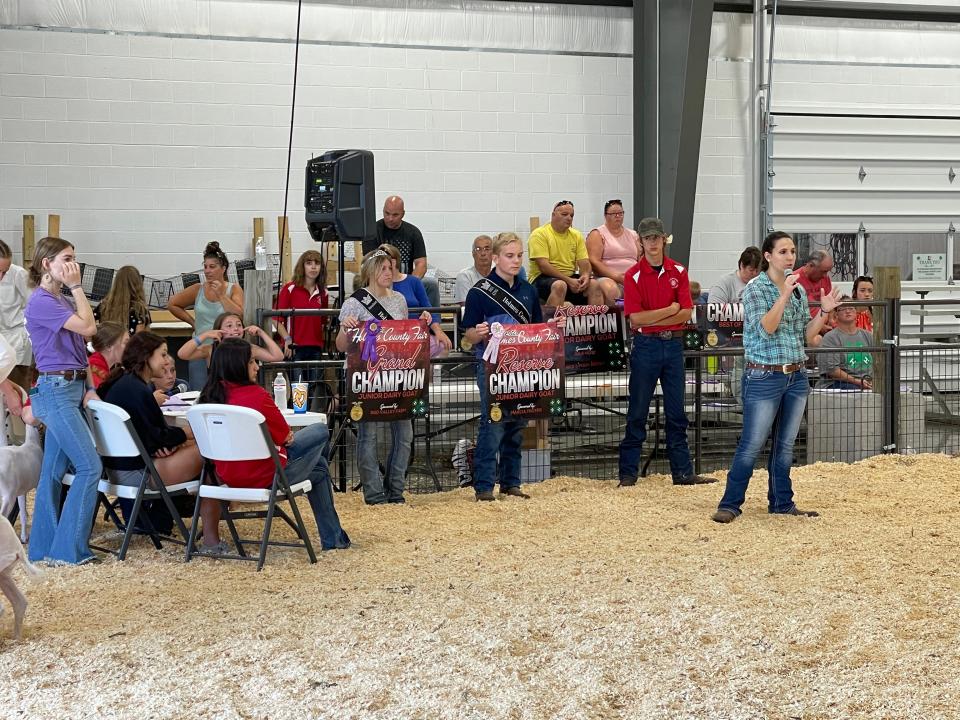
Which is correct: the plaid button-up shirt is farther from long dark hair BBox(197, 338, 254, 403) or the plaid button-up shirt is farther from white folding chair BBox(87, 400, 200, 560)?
white folding chair BBox(87, 400, 200, 560)

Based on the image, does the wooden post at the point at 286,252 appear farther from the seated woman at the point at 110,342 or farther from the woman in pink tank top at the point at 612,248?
the seated woman at the point at 110,342

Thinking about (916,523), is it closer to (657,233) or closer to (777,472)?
(777,472)

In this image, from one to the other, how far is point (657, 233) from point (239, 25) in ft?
17.9

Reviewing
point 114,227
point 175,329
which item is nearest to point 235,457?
point 175,329

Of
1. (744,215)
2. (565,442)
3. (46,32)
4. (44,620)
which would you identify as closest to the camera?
(44,620)

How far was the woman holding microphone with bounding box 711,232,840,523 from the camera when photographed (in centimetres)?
523

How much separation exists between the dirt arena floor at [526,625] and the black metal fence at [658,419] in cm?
108

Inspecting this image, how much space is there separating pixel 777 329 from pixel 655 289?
3.66 feet

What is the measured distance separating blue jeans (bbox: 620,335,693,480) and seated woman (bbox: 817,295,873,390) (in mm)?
1477

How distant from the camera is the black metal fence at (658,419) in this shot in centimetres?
660

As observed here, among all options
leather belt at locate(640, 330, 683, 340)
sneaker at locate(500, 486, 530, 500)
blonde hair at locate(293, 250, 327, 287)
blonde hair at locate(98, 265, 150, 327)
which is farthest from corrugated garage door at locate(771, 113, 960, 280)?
blonde hair at locate(98, 265, 150, 327)

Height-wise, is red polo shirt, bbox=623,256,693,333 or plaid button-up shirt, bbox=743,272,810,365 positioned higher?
red polo shirt, bbox=623,256,693,333

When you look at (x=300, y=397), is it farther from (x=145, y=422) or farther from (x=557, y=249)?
(x=557, y=249)

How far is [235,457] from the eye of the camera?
459cm
